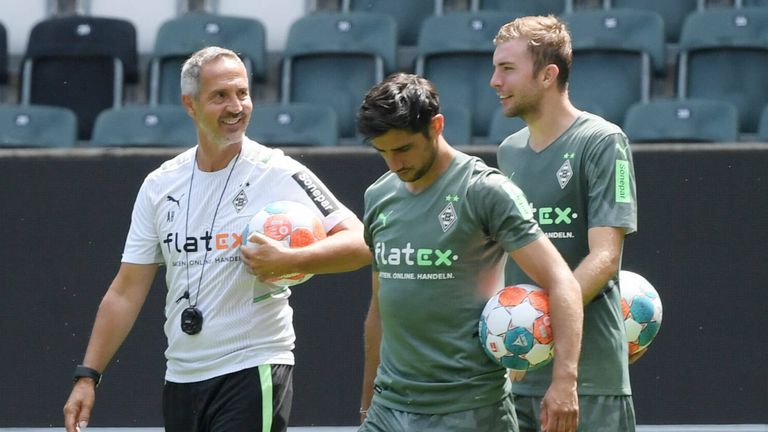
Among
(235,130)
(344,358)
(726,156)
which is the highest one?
(235,130)

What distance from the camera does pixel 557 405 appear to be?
3.72 metres

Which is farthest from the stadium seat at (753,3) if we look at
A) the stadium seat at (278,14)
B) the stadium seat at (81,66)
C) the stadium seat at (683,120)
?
the stadium seat at (81,66)

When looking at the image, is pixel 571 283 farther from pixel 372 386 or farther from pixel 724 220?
pixel 724 220

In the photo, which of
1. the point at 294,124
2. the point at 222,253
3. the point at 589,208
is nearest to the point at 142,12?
the point at 294,124

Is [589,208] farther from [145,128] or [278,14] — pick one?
[278,14]

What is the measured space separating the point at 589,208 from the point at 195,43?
242 inches

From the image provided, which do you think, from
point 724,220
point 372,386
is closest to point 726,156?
point 724,220

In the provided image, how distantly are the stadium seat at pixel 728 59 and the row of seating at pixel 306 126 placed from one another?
57 cm

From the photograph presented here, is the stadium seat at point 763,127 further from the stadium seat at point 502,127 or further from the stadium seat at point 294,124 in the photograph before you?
the stadium seat at point 294,124

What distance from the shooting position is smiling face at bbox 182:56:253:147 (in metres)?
4.61

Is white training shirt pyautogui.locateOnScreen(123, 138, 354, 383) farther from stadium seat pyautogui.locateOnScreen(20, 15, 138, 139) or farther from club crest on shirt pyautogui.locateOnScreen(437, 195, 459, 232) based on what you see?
stadium seat pyautogui.locateOnScreen(20, 15, 138, 139)

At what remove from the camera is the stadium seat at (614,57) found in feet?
30.5

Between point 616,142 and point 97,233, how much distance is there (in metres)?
3.44

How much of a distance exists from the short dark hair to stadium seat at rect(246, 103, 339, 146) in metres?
4.45
